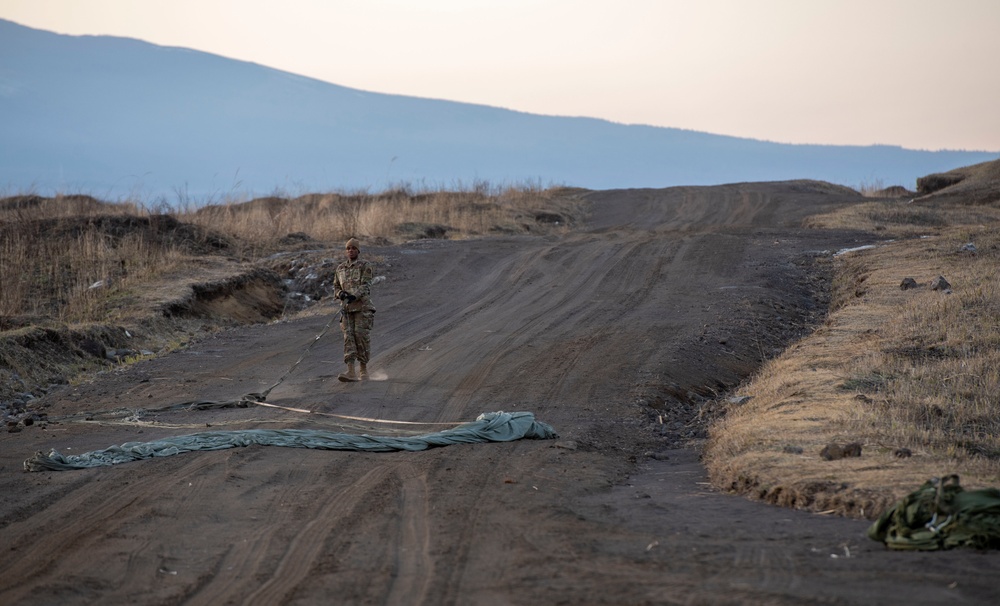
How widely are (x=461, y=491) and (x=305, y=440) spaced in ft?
7.69

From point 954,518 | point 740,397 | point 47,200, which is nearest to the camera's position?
point 954,518

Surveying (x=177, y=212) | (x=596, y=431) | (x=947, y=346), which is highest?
(x=177, y=212)

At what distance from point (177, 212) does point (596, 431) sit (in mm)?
22427

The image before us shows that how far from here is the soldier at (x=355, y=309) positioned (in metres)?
13.4

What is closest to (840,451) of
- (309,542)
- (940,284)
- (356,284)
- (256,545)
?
(309,542)

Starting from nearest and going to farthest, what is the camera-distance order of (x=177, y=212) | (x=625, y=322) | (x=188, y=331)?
(x=625, y=322), (x=188, y=331), (x=177, y=212)

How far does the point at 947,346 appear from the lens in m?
11.5

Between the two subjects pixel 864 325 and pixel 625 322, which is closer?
pixel 864 325

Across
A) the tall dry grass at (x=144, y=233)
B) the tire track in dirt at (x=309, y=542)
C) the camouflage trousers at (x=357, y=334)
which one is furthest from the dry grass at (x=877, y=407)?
the tall dry grass at (x=144, y=233)

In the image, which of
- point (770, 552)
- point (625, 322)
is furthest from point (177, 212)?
point (770, 552)

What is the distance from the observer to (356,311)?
44.2ft

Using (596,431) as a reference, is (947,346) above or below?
above

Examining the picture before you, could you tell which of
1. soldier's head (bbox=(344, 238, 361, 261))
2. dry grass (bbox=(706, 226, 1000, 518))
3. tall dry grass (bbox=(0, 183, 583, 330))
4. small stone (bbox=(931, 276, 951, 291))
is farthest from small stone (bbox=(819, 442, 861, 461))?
tall dry grass (bbox=(0, 183, 583, 330))

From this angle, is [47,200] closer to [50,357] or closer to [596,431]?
[50,357]
